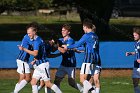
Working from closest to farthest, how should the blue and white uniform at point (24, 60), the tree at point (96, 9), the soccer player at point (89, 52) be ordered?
the soccer player at point (89, 52)
the blue and white uniform at point (24, 60)
the tree at point (96, 9)

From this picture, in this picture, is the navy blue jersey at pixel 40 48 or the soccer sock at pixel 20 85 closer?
the navy blue jersey at pixel 40 48

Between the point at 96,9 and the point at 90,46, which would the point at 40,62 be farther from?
the point at 96,9

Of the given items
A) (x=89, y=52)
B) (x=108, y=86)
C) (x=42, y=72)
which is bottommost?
(x=108, y=86)

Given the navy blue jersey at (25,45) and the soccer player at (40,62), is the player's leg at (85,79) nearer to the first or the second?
the soccer player at (40,62)

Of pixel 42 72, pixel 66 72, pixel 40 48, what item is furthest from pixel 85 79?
pixel 40 48

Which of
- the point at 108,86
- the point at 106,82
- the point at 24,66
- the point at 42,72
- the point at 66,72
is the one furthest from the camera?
the point at 106,82

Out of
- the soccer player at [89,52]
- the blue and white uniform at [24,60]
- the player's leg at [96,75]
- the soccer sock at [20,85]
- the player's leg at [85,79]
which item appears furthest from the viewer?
the blue and white uniform at [24,60]

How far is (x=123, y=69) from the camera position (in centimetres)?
2578

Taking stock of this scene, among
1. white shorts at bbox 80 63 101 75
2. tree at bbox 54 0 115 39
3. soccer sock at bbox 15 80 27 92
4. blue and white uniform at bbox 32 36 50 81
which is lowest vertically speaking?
tree at bbox 54 0 115 39

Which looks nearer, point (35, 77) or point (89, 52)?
point (35, 77)

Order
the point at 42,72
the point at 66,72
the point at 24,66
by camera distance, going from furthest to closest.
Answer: the point at 24,66 < the point at 66,72 < the point at 42,72

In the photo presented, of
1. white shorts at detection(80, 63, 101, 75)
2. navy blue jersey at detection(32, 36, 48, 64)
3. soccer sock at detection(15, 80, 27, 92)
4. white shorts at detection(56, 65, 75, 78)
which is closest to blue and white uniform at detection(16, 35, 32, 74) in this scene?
soccer sock at detection(15, 80, 27, 92)

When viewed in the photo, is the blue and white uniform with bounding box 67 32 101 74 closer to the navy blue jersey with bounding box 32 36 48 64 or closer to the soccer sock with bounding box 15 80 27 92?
the navy blue jersey with bounding box 32 36 48 64

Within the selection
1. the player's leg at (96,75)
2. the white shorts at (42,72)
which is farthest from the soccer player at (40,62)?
the player's leg at (96,75)
